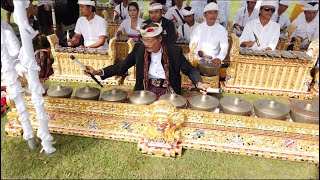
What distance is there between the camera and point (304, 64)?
17.2 ft

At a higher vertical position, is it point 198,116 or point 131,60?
point 131,60

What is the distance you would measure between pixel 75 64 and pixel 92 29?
33.8 inches

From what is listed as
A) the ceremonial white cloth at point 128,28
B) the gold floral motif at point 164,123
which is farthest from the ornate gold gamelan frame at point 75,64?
the gold floral motif at point 164,123

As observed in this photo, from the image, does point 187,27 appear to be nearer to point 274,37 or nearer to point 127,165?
point 274,37

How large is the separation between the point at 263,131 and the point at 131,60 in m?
2.09

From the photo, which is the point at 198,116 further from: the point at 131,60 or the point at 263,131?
the point at 131,60

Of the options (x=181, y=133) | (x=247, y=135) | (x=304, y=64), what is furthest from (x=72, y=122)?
(x=304, y=64)

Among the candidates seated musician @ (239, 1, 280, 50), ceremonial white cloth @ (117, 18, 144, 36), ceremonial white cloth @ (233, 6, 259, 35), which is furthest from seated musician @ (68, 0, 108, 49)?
ceremonial white cloth @ (233, 6, 259, 35)

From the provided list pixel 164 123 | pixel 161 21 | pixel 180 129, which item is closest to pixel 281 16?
pixel 161 21

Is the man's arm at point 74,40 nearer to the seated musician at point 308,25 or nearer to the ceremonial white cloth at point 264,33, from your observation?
the ceremonial white cloth at point 264,33

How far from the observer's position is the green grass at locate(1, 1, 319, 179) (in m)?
3.31

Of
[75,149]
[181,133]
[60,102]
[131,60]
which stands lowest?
[75,149]

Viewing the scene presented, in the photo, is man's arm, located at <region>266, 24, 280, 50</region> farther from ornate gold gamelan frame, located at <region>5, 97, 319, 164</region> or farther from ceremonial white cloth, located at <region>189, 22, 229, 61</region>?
ornate gold gamelan frame, located at <region>5, 97, 319, 164</region>

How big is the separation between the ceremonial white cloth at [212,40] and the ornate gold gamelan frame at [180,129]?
2484 mm
